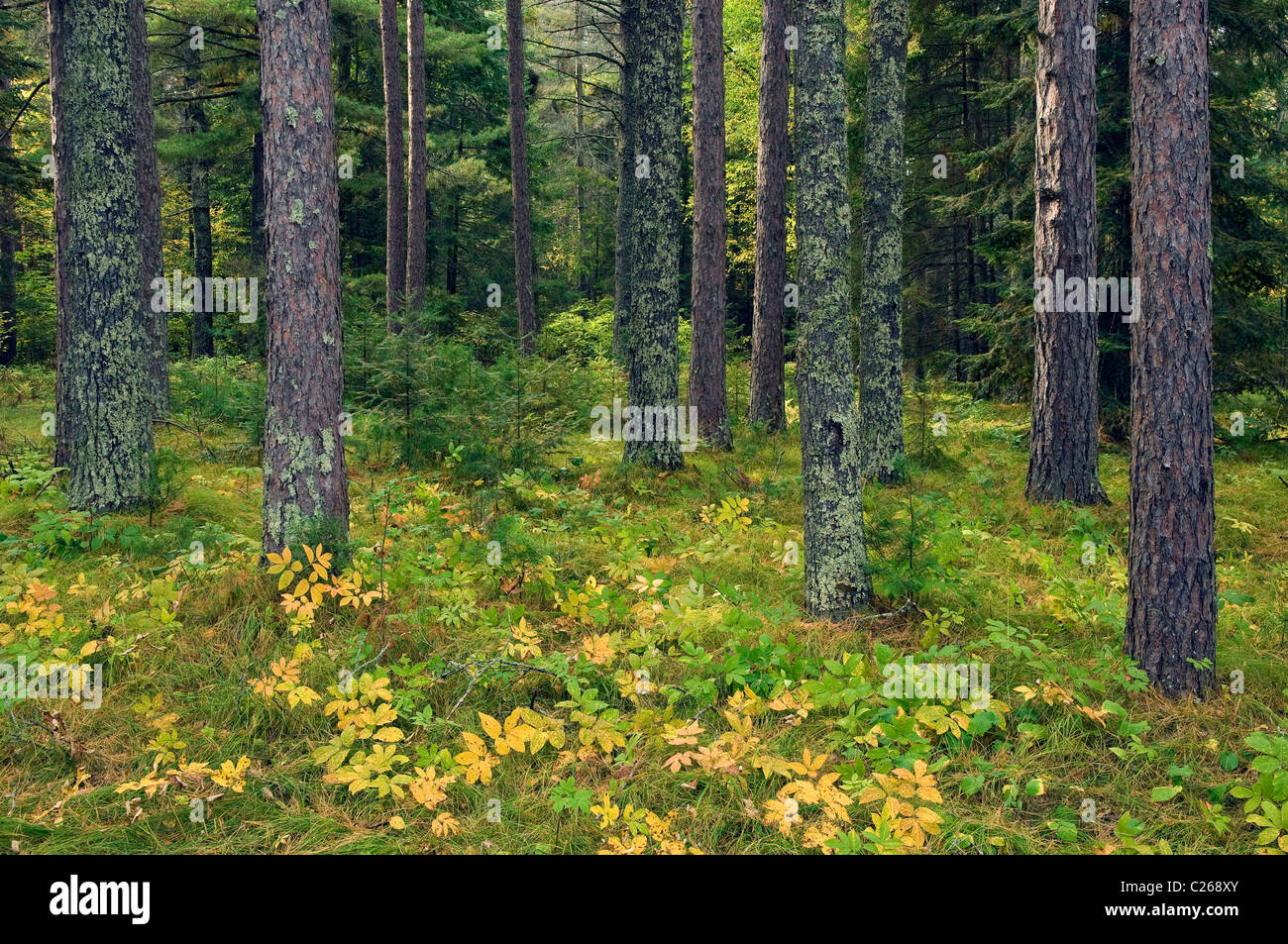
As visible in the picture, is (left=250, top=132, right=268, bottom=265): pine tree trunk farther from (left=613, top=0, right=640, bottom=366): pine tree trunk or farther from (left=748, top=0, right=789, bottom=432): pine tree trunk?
(left=748, top=0, right=789, bottom=432): pine tree trunk

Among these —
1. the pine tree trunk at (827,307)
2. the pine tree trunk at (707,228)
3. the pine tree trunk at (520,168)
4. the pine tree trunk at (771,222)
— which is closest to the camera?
the pine tree trunk at (827,307)

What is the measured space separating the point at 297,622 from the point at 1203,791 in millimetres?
5321

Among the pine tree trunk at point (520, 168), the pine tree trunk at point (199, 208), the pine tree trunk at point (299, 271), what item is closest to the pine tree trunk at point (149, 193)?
the pine tree trunk at point (299, 271)

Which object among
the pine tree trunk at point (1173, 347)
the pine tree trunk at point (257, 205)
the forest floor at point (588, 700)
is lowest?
the forest floor at point (588, 700)

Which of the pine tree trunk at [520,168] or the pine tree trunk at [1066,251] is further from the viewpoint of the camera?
the pine tree trunk at [520,168]

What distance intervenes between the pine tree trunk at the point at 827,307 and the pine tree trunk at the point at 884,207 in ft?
12.1

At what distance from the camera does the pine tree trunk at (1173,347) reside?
486cm

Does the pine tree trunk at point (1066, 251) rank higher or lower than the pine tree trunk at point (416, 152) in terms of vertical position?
lower

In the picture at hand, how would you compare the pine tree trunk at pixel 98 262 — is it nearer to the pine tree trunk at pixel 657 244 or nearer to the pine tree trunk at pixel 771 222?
the pine tree trunk at pixel 657 244

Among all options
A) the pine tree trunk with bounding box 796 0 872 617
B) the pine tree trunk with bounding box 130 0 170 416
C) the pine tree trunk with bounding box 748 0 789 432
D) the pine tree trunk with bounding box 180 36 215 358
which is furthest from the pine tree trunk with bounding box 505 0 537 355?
the pine tree trunk with bounding box 796 0 872 617

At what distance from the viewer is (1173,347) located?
4.92 metres

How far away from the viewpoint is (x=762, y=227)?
13570mm

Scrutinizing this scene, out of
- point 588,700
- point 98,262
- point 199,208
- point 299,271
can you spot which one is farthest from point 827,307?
point 199,208
